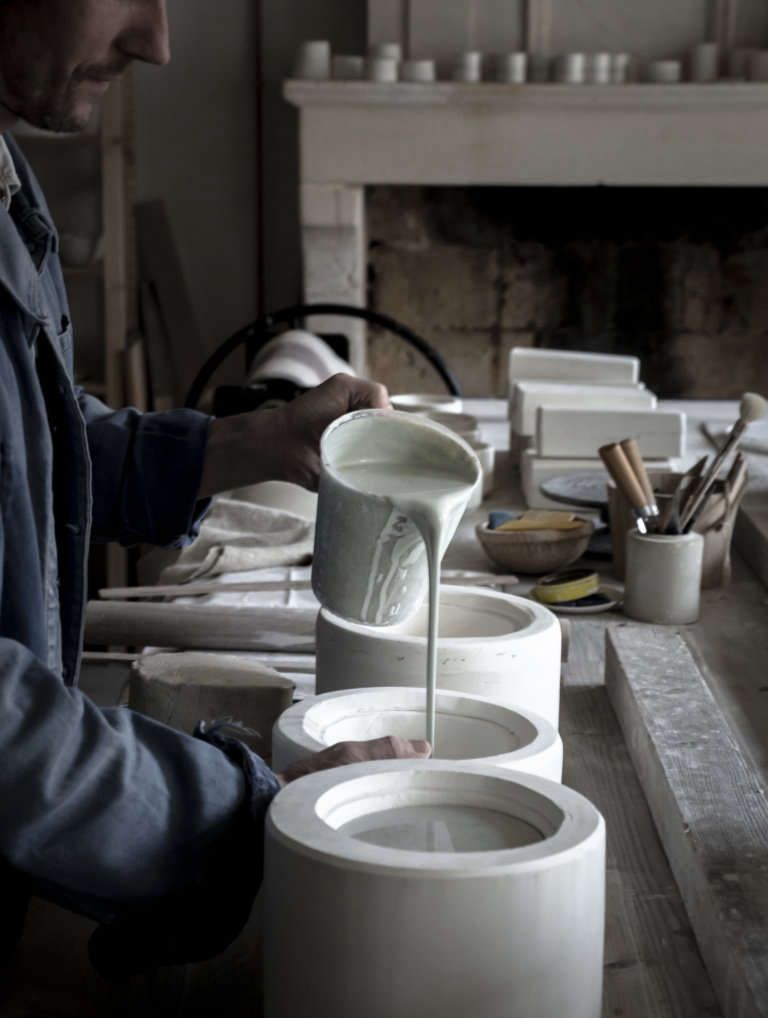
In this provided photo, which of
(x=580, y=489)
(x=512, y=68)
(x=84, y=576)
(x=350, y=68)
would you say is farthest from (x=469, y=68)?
(x=84, y=576)

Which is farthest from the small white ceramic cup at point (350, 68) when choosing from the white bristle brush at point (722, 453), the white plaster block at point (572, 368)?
the white bristle brush at point (722, 453)

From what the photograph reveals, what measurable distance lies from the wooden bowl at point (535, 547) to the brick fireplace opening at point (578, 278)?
10.4ft

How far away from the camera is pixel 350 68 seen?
4879mm

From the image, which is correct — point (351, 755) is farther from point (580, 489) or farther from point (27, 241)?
point (580, 489)

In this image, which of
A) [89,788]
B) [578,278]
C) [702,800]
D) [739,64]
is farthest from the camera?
[578,278]

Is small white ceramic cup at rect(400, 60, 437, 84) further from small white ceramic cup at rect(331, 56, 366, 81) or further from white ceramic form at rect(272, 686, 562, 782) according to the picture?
white ceramic form at rect(272, 686, 562, 782)

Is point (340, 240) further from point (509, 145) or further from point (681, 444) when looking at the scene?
point (681, 444)

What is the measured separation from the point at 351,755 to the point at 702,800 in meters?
0.42

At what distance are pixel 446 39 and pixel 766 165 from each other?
3.88ft

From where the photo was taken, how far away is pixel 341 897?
92 centimetres

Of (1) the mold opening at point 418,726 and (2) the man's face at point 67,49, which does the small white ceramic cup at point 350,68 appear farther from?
(1) the mold opening at point 418,726

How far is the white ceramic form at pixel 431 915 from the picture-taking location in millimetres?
911

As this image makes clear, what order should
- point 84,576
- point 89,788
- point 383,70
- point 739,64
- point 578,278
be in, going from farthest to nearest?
point 578,278, point 739,64, point 383,70, point 84,576, point 89,788

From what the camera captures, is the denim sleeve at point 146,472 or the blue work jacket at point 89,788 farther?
the denim sleeve at point 146,472
